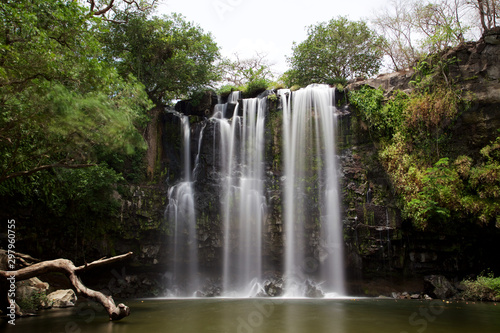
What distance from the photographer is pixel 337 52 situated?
2334 centimetres

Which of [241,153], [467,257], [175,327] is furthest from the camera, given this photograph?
[241,153]

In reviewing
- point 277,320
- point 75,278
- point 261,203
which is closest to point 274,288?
point 261,203

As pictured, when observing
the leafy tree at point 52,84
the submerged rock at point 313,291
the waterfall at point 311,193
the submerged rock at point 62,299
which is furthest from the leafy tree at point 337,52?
the submerged rock at point 62,299

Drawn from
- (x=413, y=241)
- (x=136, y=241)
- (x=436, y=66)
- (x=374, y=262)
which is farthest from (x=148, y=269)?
(x=436, y=66)

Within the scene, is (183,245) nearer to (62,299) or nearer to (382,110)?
(62,299)

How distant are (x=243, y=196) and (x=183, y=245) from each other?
370cm

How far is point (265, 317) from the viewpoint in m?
8.67

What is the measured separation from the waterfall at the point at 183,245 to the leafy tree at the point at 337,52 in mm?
12602

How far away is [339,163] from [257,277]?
6.73 meters

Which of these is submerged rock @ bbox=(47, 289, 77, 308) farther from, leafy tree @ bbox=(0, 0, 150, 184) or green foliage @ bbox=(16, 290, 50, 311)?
leafy tree @ bbox=(0, 0, 150, 184)

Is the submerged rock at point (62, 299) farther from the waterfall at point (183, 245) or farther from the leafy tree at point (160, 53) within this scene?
the leafy tree at point (160, 53)

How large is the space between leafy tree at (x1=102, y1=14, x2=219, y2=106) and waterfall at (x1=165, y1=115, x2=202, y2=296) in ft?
22.7

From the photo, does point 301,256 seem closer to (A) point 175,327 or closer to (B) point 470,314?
(B) point 470,314

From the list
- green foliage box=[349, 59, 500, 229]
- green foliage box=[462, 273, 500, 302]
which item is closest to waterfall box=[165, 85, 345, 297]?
green foliage box=[349, 59, 500, 229]
